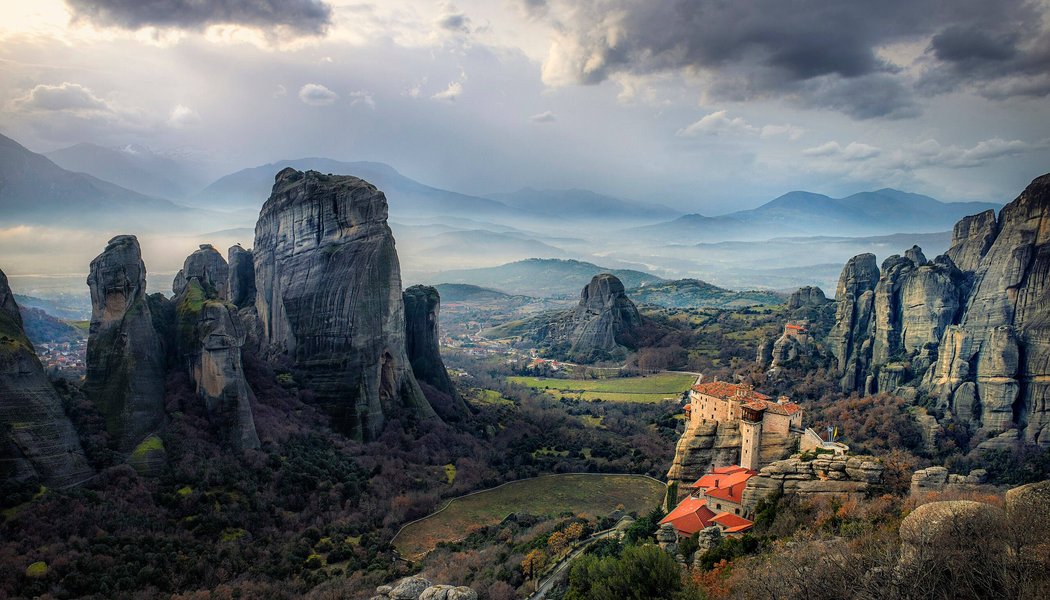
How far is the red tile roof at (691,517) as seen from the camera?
31.2 metres

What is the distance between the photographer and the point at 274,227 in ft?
188

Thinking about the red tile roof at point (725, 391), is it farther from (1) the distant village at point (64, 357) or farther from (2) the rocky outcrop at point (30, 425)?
(1) the distant village at point (64, 357)

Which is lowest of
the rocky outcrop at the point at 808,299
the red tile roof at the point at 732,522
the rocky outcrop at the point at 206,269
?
the red tile roof at the point at 732,522

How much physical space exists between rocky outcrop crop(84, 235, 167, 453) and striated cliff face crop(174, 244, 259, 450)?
2.21m

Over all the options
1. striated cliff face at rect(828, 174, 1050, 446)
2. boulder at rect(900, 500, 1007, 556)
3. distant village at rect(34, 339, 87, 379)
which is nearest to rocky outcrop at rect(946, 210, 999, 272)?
striated cliff face at rect(828, 174, 1050, 446)

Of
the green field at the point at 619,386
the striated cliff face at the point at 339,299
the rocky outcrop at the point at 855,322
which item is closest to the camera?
the striated cliff face at the point at 339,299

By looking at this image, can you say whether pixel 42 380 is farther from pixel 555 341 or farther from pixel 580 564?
→ pixel 555 341

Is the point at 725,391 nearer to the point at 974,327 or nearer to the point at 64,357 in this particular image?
the point at 974,327

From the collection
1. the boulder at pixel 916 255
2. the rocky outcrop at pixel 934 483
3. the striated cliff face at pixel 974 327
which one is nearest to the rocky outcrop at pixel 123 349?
the rocky outcrop at pixel 934 483

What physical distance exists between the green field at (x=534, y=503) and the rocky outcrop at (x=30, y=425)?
18.3m

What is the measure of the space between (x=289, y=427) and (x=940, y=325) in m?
69.6

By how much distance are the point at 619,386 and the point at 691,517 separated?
68071 millimetres

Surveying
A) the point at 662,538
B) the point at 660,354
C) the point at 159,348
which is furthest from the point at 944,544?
the point at 660,354

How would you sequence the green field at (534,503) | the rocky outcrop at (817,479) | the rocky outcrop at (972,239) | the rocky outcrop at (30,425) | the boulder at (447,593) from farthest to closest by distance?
the rocky outcrop at (972,239), the green field at (534,503), the rocky outcrop at (30,425), the rocky outcrop at (817,479), the boulder at (447,593)
